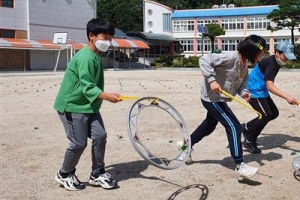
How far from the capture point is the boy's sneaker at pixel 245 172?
15.8 feet

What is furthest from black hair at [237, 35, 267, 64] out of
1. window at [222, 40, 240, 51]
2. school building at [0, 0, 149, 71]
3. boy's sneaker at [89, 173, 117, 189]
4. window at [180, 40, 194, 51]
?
window at [180, 40, 194, 51]

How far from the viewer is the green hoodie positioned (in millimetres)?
4402

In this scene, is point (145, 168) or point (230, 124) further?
point (145, 168)

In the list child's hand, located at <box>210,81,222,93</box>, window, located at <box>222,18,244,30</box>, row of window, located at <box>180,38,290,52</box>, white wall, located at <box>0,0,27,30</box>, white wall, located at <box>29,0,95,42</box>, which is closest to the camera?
child's hand, located at <box>210,81,222,93</box>

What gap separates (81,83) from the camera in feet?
14.5

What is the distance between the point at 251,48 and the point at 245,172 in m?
1.50

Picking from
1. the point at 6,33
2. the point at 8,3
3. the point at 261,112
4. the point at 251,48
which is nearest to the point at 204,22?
the point at 8,3

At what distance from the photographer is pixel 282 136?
7.76 meters

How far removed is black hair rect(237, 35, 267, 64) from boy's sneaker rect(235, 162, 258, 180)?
131 centimetres

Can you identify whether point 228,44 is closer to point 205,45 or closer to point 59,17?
point 205,45

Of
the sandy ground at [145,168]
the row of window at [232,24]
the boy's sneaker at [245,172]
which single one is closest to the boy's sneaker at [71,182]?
the sandy ground at [145,168]

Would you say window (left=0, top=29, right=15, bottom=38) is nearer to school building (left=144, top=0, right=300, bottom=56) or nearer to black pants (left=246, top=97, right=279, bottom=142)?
school building (left=144, top=0, right=300, bottom=56)

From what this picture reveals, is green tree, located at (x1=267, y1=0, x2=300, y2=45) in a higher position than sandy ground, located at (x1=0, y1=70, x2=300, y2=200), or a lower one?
higher

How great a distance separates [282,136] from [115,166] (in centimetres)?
360
